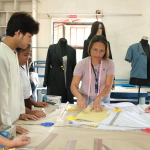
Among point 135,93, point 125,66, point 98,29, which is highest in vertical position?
point 98,29

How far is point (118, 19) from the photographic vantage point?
4.73m

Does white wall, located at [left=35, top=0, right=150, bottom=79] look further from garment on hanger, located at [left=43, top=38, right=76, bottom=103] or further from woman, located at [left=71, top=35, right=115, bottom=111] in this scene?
woman, located at [left=71, top=35, right=115, bottom=111]

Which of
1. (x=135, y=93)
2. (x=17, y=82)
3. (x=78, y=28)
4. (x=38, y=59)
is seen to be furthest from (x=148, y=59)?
(x=78, y=28)

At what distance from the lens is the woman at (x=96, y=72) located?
65.7 inches

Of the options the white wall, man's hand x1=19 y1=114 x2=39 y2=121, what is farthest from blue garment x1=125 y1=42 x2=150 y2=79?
man's hand x1=19 y1=114 x2=39 y2=121

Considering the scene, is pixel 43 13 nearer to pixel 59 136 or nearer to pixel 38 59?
pixel 38 59

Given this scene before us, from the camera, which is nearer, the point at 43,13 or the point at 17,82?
the point at 17,82

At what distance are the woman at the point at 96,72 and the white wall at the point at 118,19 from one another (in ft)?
10.5

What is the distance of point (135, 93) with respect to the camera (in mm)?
2992

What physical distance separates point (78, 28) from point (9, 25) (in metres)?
5.25

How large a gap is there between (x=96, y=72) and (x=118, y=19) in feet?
11.3

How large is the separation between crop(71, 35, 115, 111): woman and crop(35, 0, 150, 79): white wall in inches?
126

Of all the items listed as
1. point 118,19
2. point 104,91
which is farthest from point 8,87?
point 118,19

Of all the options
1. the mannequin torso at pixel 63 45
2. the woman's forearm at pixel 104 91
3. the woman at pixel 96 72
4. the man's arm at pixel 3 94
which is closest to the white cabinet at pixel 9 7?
the mannequin torso at pixel 63 45
